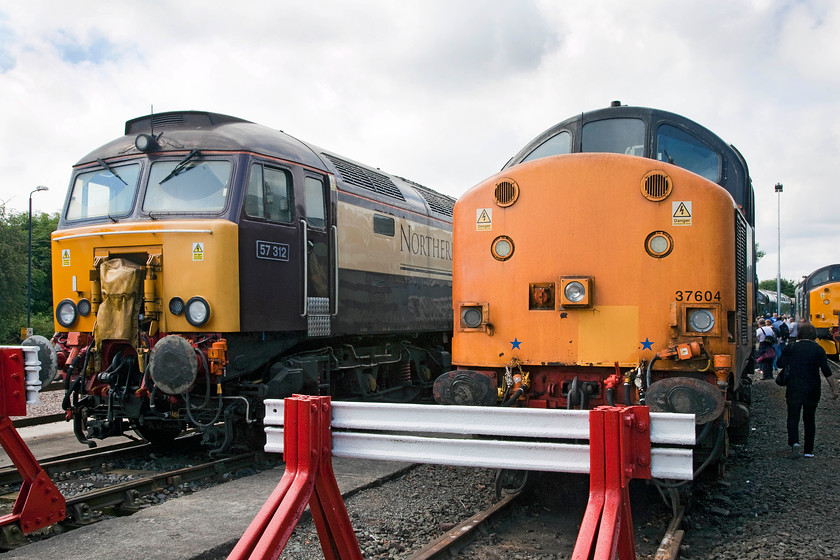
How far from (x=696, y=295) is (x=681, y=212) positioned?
647mm

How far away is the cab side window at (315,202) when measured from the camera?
8734mm

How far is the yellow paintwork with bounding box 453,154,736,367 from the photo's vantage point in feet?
18.0

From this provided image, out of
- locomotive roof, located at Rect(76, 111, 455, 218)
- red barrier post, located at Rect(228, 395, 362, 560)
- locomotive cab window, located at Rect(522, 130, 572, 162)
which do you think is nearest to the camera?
red barrier post, located at Rect(228, 395, 362, 560)

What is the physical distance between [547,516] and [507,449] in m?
2.84

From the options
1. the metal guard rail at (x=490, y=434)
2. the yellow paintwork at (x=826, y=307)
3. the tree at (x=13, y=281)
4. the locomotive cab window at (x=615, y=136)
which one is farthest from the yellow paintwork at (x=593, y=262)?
the tree at (x=13, y=281)

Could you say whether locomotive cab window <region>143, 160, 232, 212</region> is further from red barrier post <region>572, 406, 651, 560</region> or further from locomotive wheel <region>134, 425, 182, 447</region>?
red barrier post <region>572, 406, 651, 560</region>

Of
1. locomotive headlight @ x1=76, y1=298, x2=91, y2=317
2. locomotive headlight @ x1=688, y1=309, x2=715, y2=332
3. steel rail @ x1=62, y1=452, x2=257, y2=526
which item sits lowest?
steel rail @ x1=62, y1=452, x2=257, y2=526

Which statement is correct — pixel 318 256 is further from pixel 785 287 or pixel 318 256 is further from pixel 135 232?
pixel 785 287

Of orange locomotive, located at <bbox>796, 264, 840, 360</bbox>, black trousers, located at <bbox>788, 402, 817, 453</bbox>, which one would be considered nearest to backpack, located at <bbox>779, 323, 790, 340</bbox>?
orange locomotive, located at <bbox>796, 264, 840, 360</bbox>

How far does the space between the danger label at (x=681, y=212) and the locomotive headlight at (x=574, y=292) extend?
867mm

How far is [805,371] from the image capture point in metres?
8.38

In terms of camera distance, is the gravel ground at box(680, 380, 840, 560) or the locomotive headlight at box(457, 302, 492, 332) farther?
the locomotive headlight at box(457, 302, 492, 332)

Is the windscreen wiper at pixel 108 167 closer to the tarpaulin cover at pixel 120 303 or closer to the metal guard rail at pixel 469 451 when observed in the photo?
the tarpaulin cover at pixel 120 303

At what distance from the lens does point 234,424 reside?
8.08 metres
